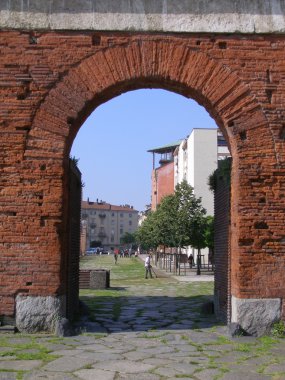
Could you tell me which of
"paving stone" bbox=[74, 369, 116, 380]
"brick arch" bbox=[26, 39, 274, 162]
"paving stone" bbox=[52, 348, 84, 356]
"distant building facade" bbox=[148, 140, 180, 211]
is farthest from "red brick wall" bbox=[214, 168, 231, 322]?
"distant building facade" bbox=[148, 140, 180, 211]

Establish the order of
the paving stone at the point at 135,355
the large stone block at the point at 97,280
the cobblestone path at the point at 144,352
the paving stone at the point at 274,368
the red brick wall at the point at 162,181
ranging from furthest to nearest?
the red brick wall at the point at 162,181 → the large stone block at the point at 97,280 → the paving stone at the point at 135,355 → the paving stone at the point at 274,368 → the cobblestone path at the point at 144,352

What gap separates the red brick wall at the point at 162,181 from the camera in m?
64.1

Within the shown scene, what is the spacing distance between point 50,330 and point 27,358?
1624 millimetres

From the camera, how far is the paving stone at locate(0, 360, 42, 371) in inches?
230

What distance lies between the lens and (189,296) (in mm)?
14305

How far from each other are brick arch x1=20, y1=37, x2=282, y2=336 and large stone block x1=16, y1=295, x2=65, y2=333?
24cm

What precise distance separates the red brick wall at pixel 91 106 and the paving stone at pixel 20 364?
1.93 meters

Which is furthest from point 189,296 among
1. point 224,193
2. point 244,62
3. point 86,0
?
point 86,0

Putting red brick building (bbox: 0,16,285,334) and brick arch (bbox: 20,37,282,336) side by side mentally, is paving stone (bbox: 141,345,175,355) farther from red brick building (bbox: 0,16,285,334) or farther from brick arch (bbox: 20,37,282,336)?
brick arch (bbox: 20,37,282,336)

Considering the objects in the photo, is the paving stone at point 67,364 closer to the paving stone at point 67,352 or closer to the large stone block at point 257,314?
the paving stone at point 67,352

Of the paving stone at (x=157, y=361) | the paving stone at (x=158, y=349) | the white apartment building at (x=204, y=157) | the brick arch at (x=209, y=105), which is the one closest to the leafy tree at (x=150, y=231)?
the white apartment building at (x=204, y=157)

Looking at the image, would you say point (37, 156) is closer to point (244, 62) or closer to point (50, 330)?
point (50, 330)

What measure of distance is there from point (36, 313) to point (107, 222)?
415ft

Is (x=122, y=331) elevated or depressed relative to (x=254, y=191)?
depressed
